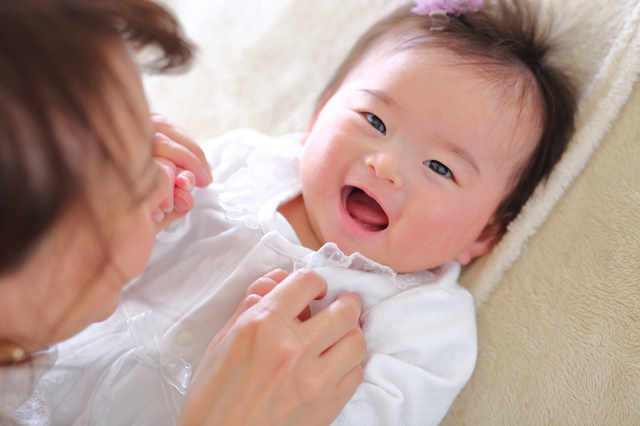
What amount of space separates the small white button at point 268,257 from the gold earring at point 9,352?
443 millimetres

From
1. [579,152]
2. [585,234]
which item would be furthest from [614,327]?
[579,152]

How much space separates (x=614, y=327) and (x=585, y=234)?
203 millimetres

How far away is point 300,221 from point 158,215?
0.33 metres

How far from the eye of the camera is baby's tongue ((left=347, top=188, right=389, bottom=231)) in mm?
1043

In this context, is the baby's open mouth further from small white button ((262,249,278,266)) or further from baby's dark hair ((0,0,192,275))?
baby's dark hair ((0,0,192,275))

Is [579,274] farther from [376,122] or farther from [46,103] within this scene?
[46,103]

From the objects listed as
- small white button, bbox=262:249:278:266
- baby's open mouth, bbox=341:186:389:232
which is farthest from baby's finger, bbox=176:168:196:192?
baby's open mouth, bbox=341:186:389:232

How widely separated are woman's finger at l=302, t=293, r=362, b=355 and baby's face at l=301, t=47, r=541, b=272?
20cm

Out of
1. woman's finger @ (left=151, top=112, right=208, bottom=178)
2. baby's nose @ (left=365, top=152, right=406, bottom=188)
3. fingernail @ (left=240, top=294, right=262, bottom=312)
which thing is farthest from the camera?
woman's finger @ (left=151, top=112, right=208, bottom=178)

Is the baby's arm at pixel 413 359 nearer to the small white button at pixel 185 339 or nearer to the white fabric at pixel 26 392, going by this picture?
the small white button at pixel 185 339

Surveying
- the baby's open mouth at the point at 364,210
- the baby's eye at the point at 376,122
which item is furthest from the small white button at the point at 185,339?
the baby's eye at the point at 376,122

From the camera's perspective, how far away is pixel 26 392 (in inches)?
29.5

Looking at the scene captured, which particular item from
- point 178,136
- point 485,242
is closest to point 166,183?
point 178,136

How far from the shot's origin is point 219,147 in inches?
49.7
